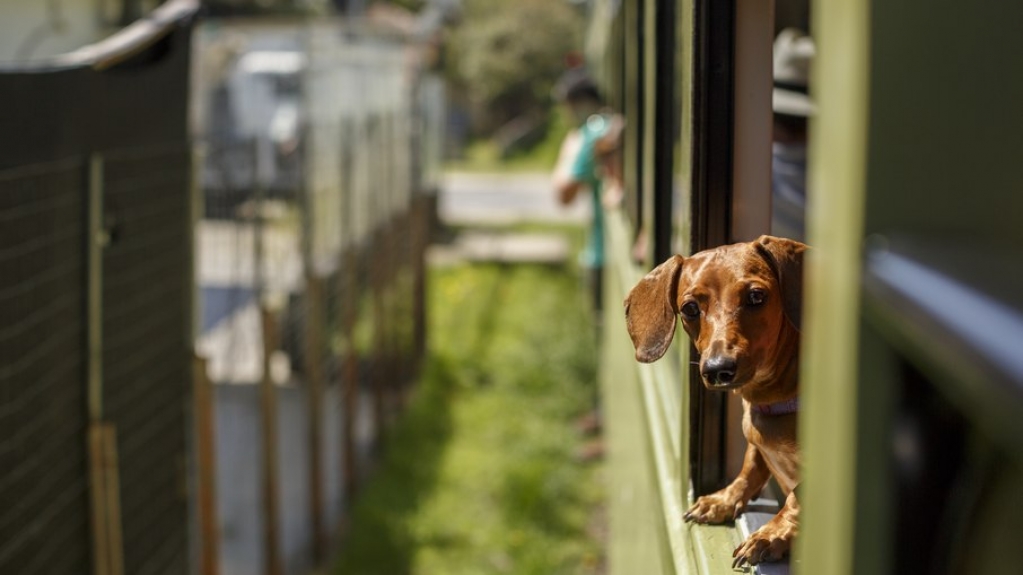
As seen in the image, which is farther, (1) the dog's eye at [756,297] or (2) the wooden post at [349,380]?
(2) the wooden post at [349,380]

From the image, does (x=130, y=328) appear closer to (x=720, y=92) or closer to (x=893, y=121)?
(x=720, y=92)

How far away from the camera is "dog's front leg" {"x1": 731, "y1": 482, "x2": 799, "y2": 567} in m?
1.39

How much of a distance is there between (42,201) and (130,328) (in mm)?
733

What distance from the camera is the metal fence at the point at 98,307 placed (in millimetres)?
3066

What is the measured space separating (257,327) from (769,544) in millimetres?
6355

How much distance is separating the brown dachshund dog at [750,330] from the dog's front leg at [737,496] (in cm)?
8

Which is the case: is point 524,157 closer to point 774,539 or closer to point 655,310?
point 655,310

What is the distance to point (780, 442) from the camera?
1.44 m

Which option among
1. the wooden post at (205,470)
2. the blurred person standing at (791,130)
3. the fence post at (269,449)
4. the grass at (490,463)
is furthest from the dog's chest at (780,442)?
the grass at (490,463)

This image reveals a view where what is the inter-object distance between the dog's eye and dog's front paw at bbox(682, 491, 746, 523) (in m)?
0.36

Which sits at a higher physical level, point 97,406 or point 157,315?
point 157,315

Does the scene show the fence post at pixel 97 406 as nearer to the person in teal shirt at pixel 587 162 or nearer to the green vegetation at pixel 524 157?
the person in teal shirt at pixel 587 162

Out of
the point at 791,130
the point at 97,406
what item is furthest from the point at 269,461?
the point at 791,130

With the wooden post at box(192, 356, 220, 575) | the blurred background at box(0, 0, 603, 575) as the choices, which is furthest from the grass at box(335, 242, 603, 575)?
the wooden post at box(192, 356, 220, 575)
